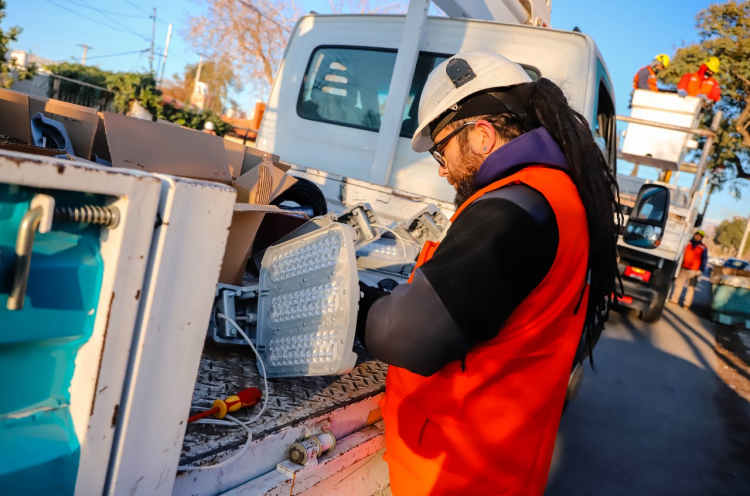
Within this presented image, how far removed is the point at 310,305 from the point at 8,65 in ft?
67.0

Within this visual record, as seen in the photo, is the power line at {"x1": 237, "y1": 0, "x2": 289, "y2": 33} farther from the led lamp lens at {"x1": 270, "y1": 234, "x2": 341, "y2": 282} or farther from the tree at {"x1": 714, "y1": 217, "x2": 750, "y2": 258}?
the tree at {"x1": 714, "y1": 217, "x2": 750, "y2": 258}

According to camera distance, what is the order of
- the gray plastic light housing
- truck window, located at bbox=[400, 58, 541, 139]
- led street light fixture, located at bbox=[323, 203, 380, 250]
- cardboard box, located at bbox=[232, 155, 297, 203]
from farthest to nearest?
truck window, located at bbox=[400, 58, 541, 139]
cardboard box, located at bbox=[232, 155, 297, 203]
led street light fixture, located at bbox=[323, 203, 380, 250]
the gray plastic light housing

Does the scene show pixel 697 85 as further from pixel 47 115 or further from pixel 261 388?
pixel 261 388

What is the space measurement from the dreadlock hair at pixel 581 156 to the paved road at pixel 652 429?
105 inches

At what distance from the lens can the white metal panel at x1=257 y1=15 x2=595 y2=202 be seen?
3.55 metres

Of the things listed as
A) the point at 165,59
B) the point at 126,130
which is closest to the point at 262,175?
the point at 126,130

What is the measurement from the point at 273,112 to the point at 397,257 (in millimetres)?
2502

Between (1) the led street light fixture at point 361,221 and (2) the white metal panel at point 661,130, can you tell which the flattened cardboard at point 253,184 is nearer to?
(1) the led street light fixture at point 361,221

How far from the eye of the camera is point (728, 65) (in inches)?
818

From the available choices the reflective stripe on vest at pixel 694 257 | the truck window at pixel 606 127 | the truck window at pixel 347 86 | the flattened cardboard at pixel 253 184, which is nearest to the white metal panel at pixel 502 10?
the truck window at pixel 347 86

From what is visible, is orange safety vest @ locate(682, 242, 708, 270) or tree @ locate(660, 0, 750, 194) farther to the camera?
tree @ locate(660, 0, 750, 194)

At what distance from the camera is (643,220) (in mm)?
3928

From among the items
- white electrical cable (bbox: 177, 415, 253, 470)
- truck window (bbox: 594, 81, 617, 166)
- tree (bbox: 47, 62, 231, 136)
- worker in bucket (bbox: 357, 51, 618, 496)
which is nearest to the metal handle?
white electrical cable (bbox: 177, 415, 253, 470)

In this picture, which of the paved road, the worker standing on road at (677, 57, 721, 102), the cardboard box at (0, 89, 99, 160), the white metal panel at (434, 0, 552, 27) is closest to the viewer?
the cardboard box at (0, 89, 99, 160)
